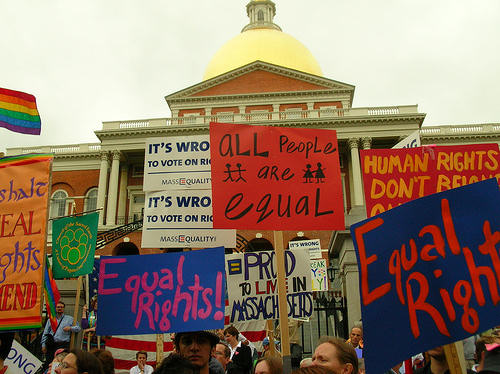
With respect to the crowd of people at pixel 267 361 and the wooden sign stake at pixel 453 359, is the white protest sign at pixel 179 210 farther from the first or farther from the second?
the wooden sign stake at pixel 453 359

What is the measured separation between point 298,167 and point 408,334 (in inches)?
106

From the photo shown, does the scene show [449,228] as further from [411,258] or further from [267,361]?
[267,361]

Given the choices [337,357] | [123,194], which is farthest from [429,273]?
[123,194]

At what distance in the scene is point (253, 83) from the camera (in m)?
41.9

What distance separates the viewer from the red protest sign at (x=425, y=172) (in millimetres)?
5793

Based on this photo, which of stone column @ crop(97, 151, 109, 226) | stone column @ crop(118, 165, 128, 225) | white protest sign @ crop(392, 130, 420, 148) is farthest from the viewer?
stone column @ crop(118, 165, 128, 225)

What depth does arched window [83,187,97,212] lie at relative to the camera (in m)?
40.2

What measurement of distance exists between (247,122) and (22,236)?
32.6 meters

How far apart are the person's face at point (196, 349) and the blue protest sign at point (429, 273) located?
154 cm

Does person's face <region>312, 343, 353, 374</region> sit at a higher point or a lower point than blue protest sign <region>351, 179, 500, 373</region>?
lower

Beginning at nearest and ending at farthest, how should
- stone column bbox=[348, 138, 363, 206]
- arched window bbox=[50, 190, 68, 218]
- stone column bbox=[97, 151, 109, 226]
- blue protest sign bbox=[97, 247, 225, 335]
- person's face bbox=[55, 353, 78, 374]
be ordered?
person's face bbox=[55, 353, 78, 374]
blue protest sign bbox=[97, 247, 225, 335]
stone column bbox=[348, 138, 363, 206]
stone column bbox=[97, 151, 109, 226]
arched window bbox=[50, 190, 68, 218]

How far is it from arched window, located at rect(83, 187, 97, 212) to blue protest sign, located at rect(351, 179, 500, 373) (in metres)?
39.0

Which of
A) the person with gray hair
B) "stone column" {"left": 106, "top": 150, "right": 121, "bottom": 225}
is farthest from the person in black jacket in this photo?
"stone column" {"left": 106, "top": 150, "right": 121, "bottom": 225}

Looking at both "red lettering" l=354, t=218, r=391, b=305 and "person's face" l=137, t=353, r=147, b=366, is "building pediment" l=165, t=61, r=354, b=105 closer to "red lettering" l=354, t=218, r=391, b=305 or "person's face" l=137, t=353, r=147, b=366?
"person's face" l=137, t=353, r=147, b=366
